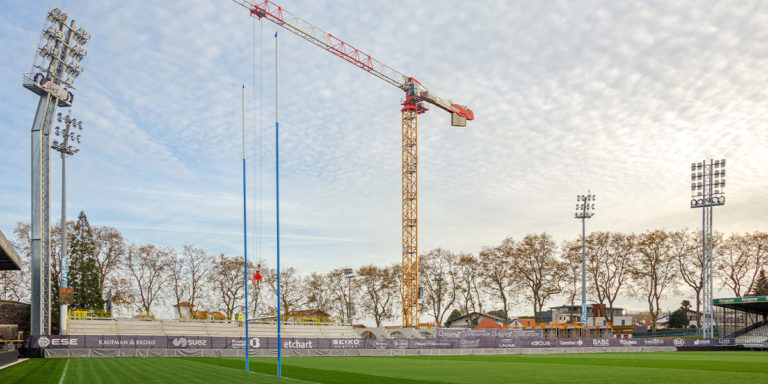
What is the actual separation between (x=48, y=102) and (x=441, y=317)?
225 ft

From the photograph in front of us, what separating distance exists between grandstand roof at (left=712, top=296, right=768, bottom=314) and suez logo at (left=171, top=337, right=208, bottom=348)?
59.2 m

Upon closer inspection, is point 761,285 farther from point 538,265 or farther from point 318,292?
point 318,292

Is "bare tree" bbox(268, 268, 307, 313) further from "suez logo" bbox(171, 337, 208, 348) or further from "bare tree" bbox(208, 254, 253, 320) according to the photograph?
"suez logo" bbox(171, 337, 208, 348)

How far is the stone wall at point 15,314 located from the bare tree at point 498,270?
2504 inches

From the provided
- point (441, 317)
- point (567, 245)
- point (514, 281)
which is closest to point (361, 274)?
point (441, 317)

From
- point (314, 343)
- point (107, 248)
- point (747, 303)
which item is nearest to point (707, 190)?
point (747, 303)

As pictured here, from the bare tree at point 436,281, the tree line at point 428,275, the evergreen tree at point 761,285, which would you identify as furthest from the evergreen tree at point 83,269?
the evergreen tree at point 761,285

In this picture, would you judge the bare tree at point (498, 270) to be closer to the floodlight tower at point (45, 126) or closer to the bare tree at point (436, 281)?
the bare tree at point (436, 281)

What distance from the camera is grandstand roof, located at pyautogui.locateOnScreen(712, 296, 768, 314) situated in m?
62.2

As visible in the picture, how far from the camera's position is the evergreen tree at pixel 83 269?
68125 mm

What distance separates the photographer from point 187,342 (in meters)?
40.6

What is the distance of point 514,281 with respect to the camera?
287ft

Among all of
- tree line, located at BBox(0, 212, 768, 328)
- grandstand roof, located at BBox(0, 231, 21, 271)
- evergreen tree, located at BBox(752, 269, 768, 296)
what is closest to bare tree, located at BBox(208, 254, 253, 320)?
tree line, located at BBox(0, 212, 768, 328)

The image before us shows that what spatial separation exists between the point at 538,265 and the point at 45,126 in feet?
226
